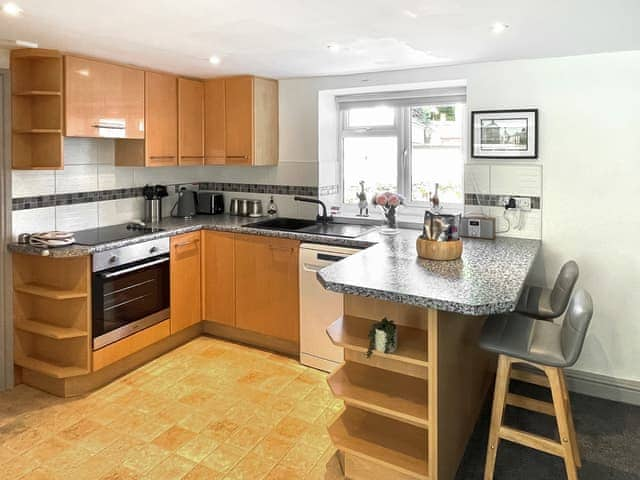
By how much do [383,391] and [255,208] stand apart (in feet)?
8.49

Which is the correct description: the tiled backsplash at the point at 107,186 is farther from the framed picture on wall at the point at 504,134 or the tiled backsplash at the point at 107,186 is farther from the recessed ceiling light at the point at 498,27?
the recessed ceiling light at the point at 498,27

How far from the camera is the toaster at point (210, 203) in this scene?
4594 millimetres

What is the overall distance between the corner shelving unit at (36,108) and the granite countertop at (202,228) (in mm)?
575

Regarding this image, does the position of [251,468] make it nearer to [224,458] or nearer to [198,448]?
[224,458]

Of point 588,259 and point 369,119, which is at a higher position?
point 369,119

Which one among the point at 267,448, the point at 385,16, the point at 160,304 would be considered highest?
the point at 385,16

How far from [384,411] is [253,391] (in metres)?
1.34

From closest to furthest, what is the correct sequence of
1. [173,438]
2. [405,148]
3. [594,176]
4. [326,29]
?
[326,29]
[173,438]
[594,176]
[405,148]

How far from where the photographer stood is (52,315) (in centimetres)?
328

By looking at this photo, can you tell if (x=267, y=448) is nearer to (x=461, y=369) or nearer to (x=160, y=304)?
(x=461, y=369)

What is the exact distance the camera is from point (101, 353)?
323 centimetres

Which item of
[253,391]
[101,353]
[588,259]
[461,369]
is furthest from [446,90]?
[101,353]

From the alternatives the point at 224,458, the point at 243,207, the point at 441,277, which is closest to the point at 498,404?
the point at 441,277

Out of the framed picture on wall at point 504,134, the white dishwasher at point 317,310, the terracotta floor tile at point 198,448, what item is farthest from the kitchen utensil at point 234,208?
the terracotta floor tile at point 198,448
